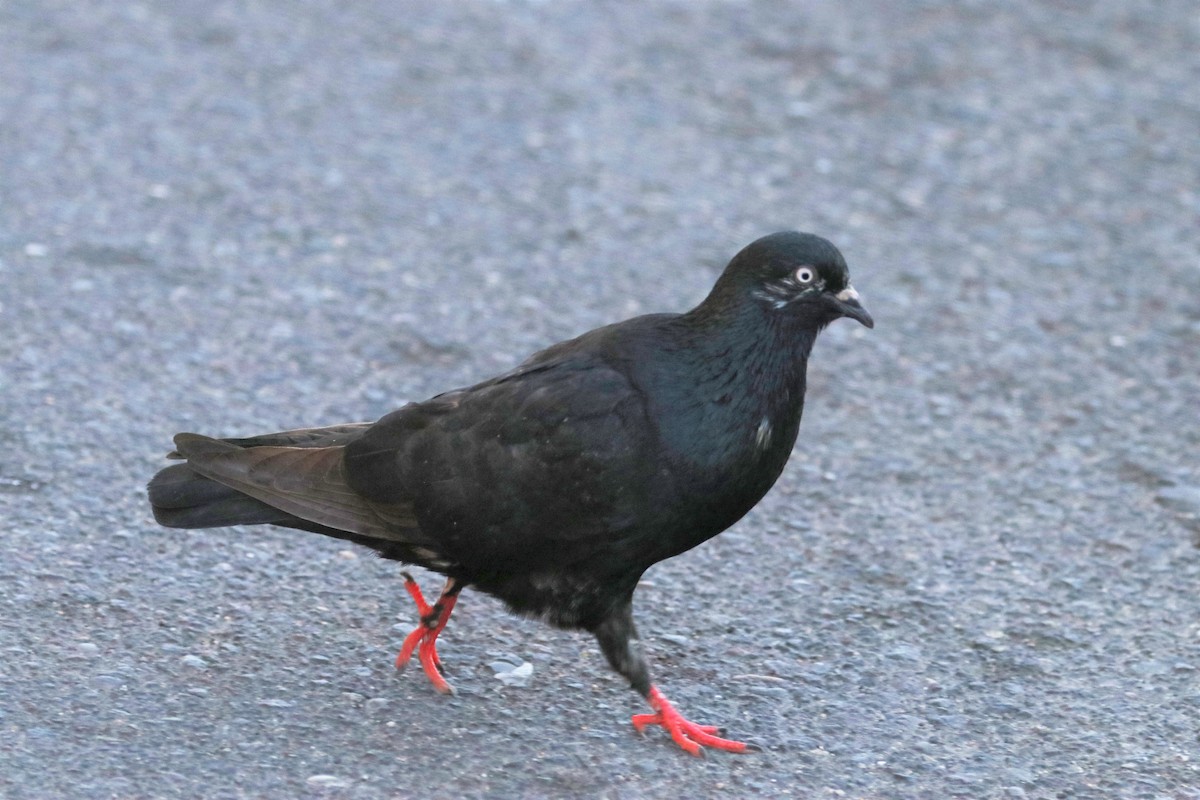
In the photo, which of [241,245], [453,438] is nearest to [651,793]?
[453,438]

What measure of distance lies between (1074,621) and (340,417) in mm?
2519

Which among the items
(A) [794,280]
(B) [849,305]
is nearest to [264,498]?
(A) [794,280]

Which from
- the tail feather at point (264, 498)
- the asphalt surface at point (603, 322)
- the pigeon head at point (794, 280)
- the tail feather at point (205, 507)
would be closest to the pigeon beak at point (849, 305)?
the pigeon head at point (794, 280)

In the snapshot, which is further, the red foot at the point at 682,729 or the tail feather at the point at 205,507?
the tail feather at the point at 205,507

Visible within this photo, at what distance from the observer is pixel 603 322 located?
6.54m

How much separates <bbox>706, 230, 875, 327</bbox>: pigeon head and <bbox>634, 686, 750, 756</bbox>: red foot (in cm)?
104

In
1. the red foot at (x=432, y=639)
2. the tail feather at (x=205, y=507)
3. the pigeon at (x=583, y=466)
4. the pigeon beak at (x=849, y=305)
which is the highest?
the pigeon beak at (x=849, y=305)

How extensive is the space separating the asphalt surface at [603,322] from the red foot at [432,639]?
70 mm

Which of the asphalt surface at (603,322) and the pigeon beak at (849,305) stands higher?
the pigeon beak at (849,305)

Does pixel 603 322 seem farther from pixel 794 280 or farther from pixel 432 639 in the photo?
pixel 432 639

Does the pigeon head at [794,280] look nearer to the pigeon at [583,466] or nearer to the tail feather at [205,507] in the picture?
the pigeon at [583,466]

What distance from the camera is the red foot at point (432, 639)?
4.30m

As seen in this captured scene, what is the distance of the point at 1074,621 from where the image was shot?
189 inches

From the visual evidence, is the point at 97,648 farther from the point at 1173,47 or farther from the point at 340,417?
the point at 1173,47
